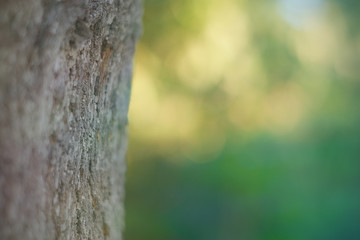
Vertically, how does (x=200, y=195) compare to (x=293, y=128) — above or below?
below

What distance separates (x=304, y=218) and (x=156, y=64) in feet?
9.38

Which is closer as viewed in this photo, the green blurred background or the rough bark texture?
the rough bark texture

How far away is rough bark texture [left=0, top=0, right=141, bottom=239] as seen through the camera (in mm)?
609

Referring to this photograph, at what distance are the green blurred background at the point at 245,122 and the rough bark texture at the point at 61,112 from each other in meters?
4.10

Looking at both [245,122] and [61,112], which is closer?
[61,112]

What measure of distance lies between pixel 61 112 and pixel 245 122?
581cm

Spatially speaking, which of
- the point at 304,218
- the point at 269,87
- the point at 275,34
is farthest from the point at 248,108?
the point at 304,218

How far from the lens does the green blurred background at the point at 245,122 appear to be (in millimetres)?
5480

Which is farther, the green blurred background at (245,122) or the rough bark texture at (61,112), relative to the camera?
the green blurred background at (245,122)

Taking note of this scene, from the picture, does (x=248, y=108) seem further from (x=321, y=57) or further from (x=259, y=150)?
(x=321, y=57)

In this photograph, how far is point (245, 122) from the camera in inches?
254

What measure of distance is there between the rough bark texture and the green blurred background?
13.5 feet

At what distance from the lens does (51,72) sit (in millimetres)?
701

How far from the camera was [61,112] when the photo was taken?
0.76 meters
